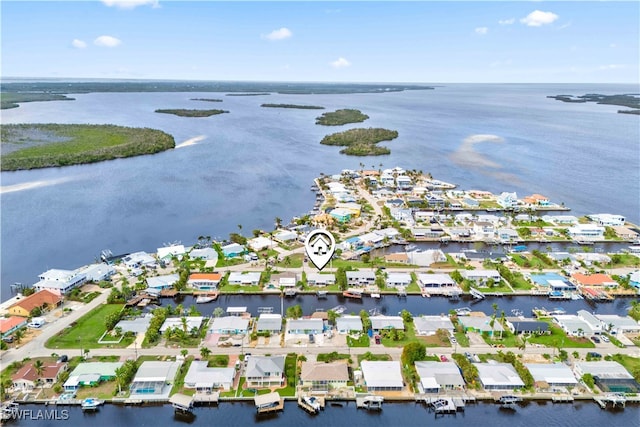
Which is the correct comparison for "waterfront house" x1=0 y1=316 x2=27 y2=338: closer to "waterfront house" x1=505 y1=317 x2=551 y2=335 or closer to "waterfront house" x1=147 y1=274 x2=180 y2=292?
"waterfront house" x1=147 y1=274 x2=180 y2=292

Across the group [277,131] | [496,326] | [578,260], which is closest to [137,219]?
[496,326]

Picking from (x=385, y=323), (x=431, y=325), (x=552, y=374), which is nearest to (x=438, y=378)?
(x=431, y=325)

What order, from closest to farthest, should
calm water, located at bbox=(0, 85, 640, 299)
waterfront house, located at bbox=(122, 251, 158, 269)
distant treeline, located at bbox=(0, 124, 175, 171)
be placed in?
waterfront house, located at bbox=(122, 251, 158, 269) < calm water, located at bbox=(0, 85, 640, 299) < distant treeline, located at bbox=(0, 124, 175, 171)

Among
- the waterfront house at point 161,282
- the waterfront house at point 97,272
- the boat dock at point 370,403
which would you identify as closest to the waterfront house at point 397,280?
the boat dock at point 370,403

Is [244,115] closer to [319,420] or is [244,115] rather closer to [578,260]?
[578,260]

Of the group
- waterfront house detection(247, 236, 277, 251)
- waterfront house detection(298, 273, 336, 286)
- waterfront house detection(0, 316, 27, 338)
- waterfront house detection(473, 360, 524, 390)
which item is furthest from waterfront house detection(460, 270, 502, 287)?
waterfront house detection(0, 316, 27, 338)

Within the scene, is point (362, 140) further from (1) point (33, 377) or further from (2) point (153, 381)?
(1) point (33, 377)
